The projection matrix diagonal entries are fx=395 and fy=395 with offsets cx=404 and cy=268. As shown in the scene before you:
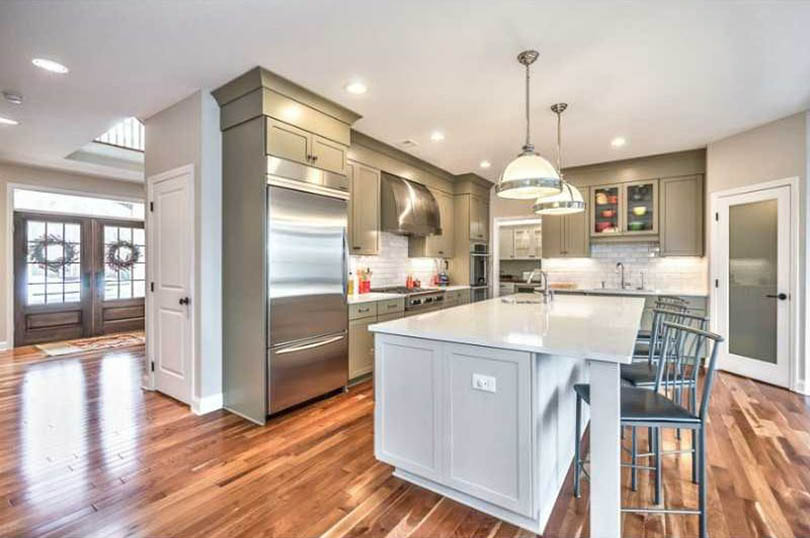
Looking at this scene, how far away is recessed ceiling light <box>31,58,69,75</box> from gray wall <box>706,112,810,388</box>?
6.38 meters

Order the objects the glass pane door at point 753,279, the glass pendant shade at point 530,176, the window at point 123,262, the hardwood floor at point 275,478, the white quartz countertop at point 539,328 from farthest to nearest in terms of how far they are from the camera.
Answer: the window at point 123,262
the glass pane door at point 753,279
the glass pendant shade at point 530,176
the hardwood floor at point 275,478
the white quartz countertop at point 539,328

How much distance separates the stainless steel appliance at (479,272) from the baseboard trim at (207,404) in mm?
3833

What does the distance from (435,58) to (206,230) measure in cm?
224

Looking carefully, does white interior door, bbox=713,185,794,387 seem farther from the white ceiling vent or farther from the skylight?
the skylight

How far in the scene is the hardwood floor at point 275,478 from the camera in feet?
6.15

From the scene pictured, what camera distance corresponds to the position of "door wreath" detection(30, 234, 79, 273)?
6.09m

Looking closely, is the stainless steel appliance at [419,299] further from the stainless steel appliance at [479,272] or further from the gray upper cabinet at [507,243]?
the gray upper cabinet at [507,243]

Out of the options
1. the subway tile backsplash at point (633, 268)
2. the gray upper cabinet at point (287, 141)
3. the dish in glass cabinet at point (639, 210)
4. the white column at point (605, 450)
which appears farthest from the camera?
the dish in glass cabinet at point (639, 210)

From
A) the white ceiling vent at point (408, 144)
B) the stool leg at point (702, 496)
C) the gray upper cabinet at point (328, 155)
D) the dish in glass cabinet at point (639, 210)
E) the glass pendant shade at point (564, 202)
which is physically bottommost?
the stool leg at point (702, 496)

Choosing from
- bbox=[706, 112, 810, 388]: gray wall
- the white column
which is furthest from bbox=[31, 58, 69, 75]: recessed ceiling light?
bbox=[706, 112, 810, 388]: gray wall

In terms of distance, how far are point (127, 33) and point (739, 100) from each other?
15.8 ft

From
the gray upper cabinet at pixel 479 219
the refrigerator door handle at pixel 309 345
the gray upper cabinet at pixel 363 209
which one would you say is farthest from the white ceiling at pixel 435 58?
the gray upper cabinet at pixel 479 219

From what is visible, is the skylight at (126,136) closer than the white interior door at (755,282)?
No

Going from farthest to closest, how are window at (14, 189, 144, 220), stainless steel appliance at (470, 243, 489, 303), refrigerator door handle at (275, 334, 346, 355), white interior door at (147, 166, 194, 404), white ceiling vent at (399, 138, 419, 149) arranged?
1. stainless steel appliance at (470, 243, 489, 303)
2. window at (14, 189, 144, 220)
3. white ceiling vent at (399, 138, 419, 149)
4. white interior door at (147, 166, 194, 404)
5. refrigerator door handle at (275, 334, 346, 355)
